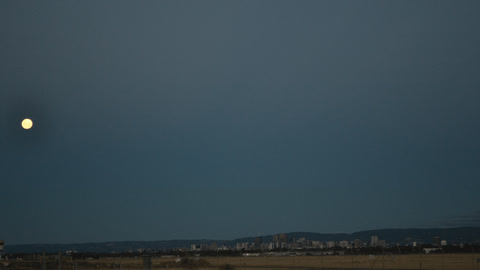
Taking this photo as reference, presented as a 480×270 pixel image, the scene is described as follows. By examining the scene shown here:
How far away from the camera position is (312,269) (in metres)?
62.8

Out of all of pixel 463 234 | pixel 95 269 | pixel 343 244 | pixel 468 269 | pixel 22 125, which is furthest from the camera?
pixel 343 244

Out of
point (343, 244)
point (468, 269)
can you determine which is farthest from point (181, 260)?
point (343, 244)

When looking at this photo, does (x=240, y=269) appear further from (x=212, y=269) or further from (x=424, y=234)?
(x=424, y=234)

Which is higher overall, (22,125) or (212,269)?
(22,125)

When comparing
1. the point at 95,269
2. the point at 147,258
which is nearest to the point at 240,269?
the point at 95,269

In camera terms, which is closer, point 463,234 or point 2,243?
point 2,243

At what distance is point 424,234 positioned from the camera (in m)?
168

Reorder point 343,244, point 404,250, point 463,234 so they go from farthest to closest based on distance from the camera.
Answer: point 343,244 → point 463,234 → point 404,250

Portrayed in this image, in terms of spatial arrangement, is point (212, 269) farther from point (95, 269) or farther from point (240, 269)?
point (95, 269)

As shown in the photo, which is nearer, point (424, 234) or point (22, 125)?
point (22, 125)

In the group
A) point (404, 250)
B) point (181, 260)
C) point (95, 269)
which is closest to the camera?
point (95, 269)

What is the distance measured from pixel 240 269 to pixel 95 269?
16.0 metres

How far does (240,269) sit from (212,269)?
4.15 metres

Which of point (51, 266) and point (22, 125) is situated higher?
point (22, 125)
